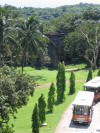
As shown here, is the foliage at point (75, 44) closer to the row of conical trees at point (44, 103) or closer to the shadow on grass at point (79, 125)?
the row of conical trees at point (44, 103)

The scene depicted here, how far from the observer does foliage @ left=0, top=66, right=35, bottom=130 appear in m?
16.3

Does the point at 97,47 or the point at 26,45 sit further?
the point at 97,47

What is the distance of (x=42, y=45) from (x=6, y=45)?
1056cm

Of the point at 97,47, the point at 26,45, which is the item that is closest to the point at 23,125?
the point at 26,45

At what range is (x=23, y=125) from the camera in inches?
897

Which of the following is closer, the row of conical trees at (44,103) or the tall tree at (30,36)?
the row of conical trees at (44,103)

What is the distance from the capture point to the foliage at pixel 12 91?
1631 centimetres

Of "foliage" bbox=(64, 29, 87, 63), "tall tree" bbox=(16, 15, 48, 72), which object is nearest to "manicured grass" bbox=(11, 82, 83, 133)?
"tall tree" bbox=(16, 15, 48, 72)

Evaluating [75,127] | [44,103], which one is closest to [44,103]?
[44,103]

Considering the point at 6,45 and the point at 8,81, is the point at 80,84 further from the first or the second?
the point at 8,81

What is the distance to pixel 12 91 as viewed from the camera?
57.6ft

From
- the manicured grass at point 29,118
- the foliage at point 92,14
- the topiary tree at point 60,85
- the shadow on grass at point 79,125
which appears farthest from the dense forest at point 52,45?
the foliage at point 92,14

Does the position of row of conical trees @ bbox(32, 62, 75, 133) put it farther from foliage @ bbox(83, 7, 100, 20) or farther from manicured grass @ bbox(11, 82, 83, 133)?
foliage @ bbox(83, 7, 100, 20)

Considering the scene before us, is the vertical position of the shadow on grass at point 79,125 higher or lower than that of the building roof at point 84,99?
lower
